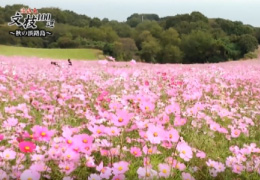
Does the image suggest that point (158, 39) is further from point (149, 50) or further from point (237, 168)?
point (237, 168)

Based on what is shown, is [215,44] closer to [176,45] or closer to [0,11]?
[176,45]

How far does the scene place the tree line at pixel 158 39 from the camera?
46.2 metres

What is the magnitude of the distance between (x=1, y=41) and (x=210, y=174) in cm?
4412

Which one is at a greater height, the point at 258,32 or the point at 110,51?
the point at 258,32

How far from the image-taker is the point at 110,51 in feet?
139

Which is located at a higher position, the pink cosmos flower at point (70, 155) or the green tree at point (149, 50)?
the green tree at point (149, 50)

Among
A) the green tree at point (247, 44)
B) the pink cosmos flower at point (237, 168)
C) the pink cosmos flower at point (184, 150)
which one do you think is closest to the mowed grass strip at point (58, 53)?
the green tree at point (247, 44)

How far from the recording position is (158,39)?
6194 cm

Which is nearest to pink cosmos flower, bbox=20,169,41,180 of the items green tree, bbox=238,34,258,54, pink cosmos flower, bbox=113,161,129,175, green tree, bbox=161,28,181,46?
pink cosmos flower, bbox=113,161,129,175

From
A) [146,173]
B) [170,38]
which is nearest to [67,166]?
[146,173]

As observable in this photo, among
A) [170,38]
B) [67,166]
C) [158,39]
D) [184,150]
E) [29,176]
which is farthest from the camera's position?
[158,39]

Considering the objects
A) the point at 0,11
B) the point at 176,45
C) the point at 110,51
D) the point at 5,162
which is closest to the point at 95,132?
the point at 5,162

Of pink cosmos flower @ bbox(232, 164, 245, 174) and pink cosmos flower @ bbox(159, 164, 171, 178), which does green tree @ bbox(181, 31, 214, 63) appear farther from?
pink cosmos flower @ bbox(159, 164, 171, 178)

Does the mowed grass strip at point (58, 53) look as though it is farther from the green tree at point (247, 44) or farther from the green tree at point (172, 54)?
the green tree at point (247, 44)
